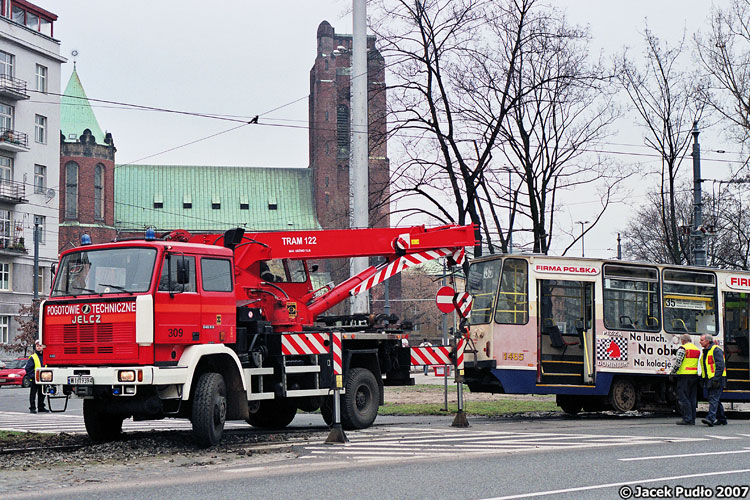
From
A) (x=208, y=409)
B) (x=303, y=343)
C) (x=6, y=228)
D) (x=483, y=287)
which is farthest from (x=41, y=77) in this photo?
(x=208, y=409)

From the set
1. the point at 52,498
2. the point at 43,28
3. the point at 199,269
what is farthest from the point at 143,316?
the point at 43,28

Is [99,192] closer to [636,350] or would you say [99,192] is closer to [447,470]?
[636,350]

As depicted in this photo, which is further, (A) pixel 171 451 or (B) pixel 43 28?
(B) pixel 43 28

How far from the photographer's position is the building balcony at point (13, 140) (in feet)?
192

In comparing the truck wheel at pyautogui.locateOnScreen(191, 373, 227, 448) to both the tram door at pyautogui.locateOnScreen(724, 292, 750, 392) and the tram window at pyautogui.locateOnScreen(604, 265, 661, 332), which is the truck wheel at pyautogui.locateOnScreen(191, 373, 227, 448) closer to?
the tram window at pyautogui.locateOnScreen(604, 265, 661, 332)

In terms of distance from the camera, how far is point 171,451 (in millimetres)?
13930

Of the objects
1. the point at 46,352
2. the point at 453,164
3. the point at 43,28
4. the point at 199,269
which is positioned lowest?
the point at 46,352

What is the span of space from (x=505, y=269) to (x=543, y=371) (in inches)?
87.9

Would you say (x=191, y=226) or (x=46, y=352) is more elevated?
(x=191, y=226)

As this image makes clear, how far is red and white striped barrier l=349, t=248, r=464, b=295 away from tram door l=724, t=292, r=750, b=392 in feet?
28.1

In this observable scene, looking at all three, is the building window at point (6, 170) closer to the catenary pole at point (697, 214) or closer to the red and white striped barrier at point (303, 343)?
the catenary pole at point (697, 214)

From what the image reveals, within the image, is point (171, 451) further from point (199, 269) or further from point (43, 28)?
point (43, 28)

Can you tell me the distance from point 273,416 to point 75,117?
2918 inches

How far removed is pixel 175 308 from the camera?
14.2 m
